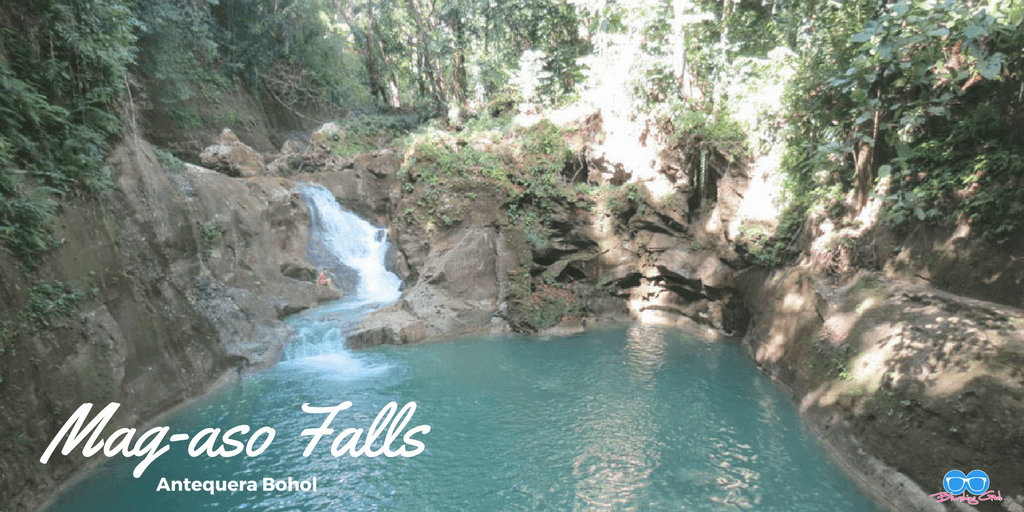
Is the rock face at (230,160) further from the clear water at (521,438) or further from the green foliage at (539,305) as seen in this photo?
the green foliage at (539,305)

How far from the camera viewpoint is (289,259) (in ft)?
47.6

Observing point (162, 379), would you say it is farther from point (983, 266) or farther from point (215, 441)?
point (983, 266)

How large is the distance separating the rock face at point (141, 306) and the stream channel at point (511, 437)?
23.6 inches

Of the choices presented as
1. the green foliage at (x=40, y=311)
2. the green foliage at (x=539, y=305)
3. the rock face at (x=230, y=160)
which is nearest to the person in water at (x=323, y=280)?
the rock face at (x=230, y=160)

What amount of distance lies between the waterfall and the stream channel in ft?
12.1

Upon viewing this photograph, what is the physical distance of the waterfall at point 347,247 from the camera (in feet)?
50.9

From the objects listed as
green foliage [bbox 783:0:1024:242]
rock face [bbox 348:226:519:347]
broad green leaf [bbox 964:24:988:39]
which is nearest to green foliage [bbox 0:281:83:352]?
rock face [bbox 348:226:519:347]

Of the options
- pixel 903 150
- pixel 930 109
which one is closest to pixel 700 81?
pixel 903 150

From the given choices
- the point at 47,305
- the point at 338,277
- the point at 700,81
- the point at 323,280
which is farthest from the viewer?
the point at 338,277

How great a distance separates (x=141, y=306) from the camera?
8.16 meters

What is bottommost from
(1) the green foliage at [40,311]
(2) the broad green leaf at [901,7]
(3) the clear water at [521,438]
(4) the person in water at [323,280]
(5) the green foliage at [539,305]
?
→ (3) the clear water at [521,438]

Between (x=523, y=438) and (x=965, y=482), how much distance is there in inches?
206

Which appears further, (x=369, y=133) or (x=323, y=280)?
(x=369, y=133)

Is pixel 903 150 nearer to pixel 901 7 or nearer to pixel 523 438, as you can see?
pixel 901 7
